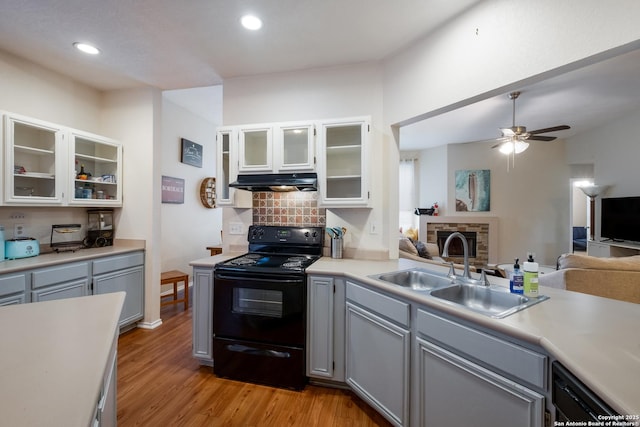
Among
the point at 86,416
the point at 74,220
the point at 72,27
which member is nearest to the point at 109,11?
the point at 72,27

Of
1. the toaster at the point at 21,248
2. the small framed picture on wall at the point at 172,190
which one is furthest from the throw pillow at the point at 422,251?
the toaster at the point at 21,248

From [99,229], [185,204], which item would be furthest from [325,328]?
[185,204]

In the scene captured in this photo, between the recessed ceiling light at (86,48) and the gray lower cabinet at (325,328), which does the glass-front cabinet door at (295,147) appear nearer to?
the gray lower cabinet at (325,328)

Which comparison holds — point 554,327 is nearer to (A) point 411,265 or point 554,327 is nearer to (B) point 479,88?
(A) point 411,265

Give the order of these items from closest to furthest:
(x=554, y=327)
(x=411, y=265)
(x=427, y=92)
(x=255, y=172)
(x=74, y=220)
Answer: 1. (x=554, y=327)
2. (x=427, y=92)
3. (x=411, y=265)
4. (x=255, y=172)
5. (x=74, y=220)

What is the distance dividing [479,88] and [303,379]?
2347mm

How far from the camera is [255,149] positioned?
2512mm

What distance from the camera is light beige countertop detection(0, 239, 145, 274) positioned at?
206 centimetres

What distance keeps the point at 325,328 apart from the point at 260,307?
1.71ft

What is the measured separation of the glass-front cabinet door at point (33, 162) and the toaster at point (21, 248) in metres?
0.35

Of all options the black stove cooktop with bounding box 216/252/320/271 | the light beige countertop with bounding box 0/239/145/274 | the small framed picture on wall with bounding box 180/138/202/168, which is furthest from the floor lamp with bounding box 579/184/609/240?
the light beige countertop with bounding box 0/239/145/274

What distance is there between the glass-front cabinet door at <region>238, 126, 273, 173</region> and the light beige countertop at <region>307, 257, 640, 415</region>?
4.97 feet

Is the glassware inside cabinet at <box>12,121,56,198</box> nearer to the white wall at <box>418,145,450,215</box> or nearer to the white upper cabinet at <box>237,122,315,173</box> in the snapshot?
the white upper cabinet at <box>237,122,315,173</box>

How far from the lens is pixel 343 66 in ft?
8.29
